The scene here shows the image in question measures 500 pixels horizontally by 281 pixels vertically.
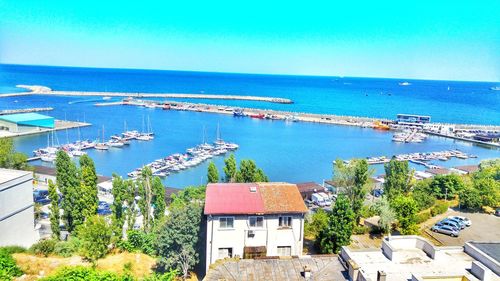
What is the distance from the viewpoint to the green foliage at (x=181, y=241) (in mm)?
18641

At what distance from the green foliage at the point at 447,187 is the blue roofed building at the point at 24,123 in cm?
7333

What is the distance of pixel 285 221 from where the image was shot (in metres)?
18.9

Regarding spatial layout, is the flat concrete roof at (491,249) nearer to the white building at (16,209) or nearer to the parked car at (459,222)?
the parked car at (459,222)

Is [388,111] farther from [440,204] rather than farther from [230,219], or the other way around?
[230,219]

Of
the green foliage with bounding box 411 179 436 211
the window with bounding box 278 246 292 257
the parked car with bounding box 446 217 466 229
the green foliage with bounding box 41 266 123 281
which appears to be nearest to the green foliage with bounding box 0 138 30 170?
the green foliage with bounding box 41 266 123 281

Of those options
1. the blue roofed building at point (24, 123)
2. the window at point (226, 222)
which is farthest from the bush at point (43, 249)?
the blue roofed building at point (24, 123)

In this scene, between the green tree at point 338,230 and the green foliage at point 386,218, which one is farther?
the green foliage at point 386,218

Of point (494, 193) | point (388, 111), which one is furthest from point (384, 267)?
point (388, 111)

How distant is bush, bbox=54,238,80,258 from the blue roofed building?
6086cm

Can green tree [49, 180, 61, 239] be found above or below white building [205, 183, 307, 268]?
below

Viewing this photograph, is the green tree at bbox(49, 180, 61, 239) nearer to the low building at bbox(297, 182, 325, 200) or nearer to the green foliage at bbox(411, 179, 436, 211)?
the low building at bbox(297, 182, 325, 200)

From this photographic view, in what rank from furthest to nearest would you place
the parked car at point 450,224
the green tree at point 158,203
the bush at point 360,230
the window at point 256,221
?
the green tree at point 158,203 → the bush at point 360,230 → the parked car at point 450,224 → the window at point 256,221

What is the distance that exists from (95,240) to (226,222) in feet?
27.9

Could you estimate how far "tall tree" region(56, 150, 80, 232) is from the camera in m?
27.2
